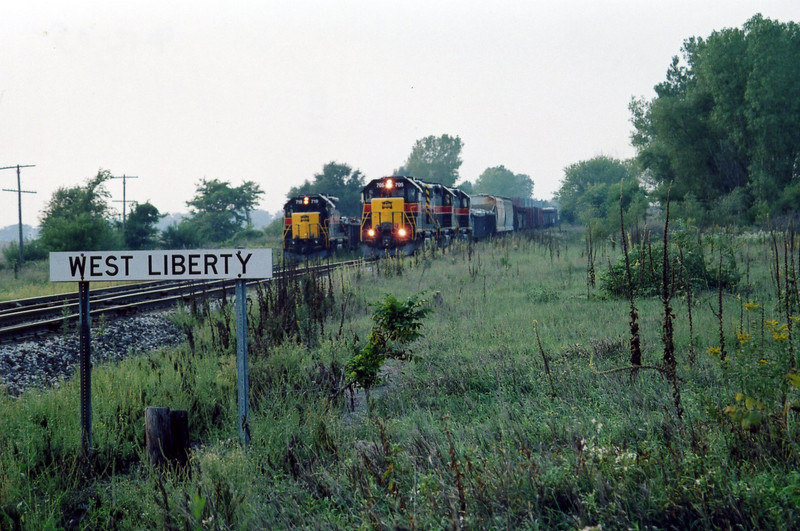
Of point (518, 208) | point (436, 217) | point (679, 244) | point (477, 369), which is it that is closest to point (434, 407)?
point (477, 369)

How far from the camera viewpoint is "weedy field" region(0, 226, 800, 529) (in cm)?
295

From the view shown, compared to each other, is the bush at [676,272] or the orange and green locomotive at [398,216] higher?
the orange and green locomotive at [398,216]

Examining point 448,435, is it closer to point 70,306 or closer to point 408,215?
point 70,306

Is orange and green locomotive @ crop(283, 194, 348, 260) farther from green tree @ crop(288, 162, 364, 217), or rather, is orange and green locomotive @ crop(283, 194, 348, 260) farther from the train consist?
green tree @ crop(288, 162, 364, 217)

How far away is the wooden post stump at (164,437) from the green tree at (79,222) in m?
23.9

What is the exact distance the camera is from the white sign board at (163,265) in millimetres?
4273

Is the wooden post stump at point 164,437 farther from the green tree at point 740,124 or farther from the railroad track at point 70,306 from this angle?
the green tree at point 740,124

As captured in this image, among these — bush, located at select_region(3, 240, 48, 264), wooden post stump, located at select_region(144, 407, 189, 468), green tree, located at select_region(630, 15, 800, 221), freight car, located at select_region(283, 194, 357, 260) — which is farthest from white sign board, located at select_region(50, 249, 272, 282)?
bush, located at select_region(3, 240, 48, 264)

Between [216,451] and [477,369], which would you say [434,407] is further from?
[216,451]

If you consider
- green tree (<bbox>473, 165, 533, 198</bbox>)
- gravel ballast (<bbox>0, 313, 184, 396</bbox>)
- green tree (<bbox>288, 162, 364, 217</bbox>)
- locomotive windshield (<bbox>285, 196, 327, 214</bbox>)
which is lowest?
gravel ballast (<bbox>0, 313, 184, 396</bbox>)

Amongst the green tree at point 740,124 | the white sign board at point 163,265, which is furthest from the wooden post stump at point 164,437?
the green tree at point 740,124

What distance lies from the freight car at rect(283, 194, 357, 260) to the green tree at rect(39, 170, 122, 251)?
8377mm

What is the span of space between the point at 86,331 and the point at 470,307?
22.4 ft

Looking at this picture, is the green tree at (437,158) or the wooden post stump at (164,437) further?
the green tree at (437,158)
